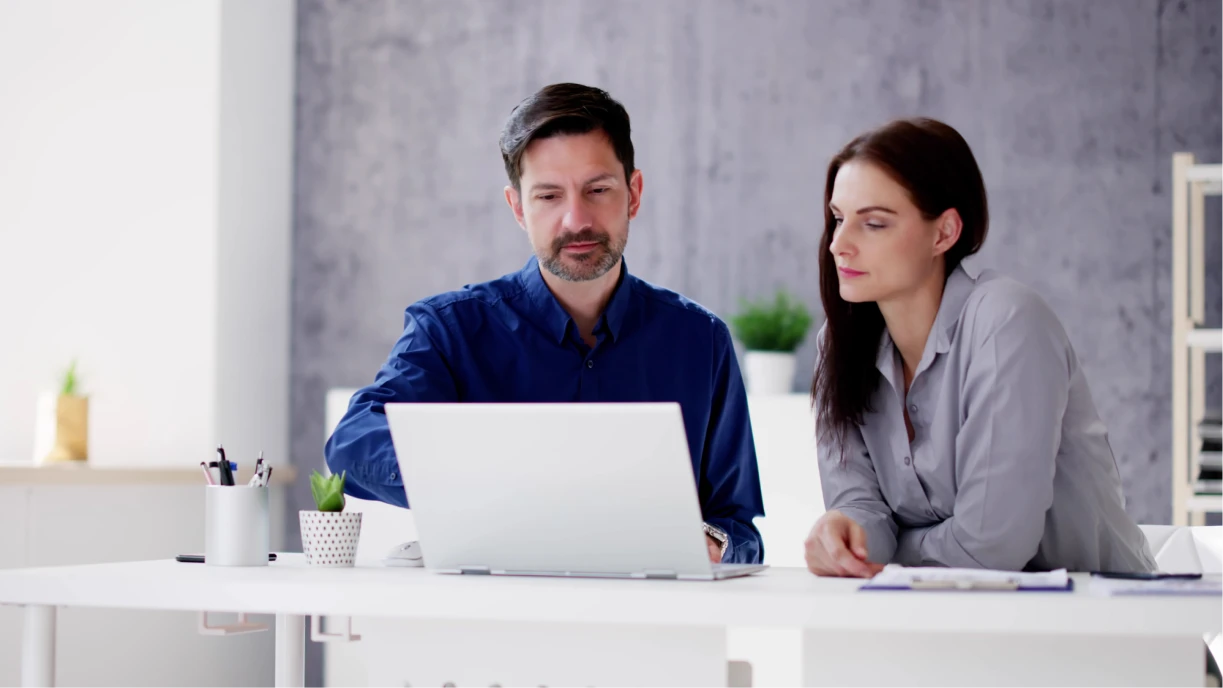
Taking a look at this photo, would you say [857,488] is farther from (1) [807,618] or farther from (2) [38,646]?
(2) [38,646]

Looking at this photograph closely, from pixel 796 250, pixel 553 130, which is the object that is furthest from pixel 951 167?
pixel 796 250

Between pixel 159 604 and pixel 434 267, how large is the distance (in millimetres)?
2659

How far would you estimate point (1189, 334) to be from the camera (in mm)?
3127

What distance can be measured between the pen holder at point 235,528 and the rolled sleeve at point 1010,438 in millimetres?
924

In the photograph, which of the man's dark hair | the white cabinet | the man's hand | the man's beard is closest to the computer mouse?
the man's hand

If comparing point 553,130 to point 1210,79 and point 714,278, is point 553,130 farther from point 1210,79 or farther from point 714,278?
point 1210,79

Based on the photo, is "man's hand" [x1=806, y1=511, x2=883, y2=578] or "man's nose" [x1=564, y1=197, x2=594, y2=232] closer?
"man's hand" [x1=806, y1=511, x2=883, y2=578]

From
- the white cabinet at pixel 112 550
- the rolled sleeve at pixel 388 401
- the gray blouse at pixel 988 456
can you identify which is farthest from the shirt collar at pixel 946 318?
the white cabinet at pixel 112 550

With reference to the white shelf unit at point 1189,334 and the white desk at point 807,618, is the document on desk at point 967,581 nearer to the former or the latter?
the white desk at point 807,618

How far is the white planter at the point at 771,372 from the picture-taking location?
344 cm

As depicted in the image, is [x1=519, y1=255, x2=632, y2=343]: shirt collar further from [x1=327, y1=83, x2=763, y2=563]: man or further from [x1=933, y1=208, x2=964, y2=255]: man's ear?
[x1=933, y1=208, x2=964, y2=255]: man's ear

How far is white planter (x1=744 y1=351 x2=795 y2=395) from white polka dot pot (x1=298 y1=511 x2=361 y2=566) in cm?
198

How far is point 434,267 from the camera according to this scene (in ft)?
12.9

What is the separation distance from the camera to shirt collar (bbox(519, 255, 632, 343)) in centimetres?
213
